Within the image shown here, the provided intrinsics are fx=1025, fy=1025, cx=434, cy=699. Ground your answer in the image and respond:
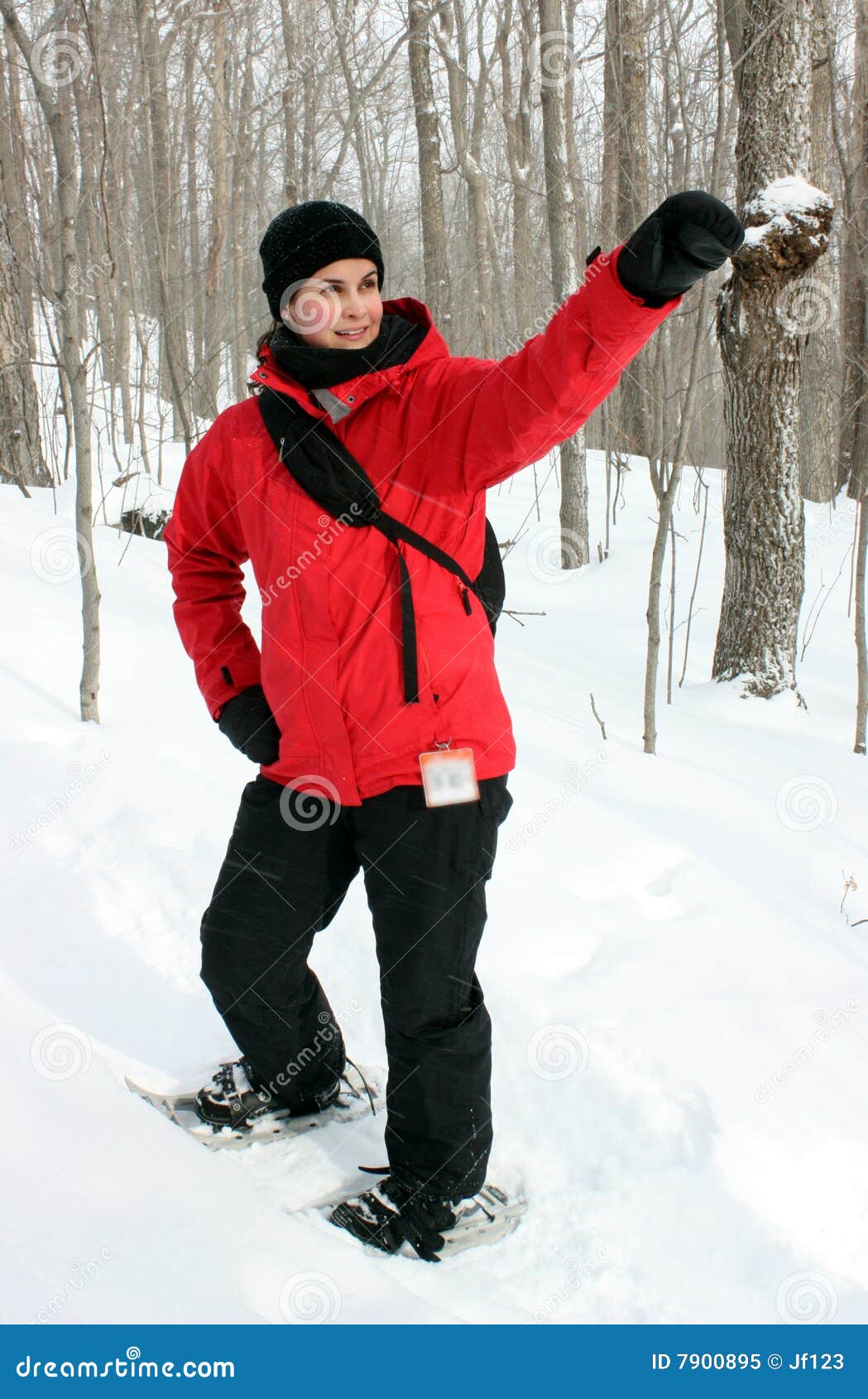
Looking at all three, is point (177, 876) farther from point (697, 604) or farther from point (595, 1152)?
point (697, 604)

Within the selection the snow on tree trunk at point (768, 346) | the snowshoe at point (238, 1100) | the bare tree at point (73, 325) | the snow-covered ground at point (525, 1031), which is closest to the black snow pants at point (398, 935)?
the snowshoe at point (238, 1100)

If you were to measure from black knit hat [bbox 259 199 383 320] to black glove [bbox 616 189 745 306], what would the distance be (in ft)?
1.93

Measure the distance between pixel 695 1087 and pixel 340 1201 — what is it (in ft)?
2.69

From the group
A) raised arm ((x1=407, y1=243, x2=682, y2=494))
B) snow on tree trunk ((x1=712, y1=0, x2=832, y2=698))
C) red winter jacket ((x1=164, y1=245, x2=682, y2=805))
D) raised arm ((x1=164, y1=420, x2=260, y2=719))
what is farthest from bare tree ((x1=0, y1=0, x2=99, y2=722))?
snow on tree trunk ((x1=712, y1=0, x2=832, y2=698))

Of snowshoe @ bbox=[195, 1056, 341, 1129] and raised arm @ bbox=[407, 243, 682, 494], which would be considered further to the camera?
snowshoe @ bbox=[195, 1056, 341, 1129]

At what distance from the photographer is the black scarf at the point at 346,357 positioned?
69.2 inches

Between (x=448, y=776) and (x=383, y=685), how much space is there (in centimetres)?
20

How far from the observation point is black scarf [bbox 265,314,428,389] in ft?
5.77

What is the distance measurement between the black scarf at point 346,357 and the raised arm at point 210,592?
372 millimetres

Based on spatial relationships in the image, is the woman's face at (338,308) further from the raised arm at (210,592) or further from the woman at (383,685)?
the raised arm at (210,592)

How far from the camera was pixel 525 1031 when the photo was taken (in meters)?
2.55

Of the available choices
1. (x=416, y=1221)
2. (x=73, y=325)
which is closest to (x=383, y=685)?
(x=416, y=1221)

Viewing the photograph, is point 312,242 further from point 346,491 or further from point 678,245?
point 678,245

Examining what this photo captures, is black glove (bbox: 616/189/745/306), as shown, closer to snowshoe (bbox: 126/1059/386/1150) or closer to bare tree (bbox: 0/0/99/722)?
snowshoe (bbox: 126/1059/386/1150)
